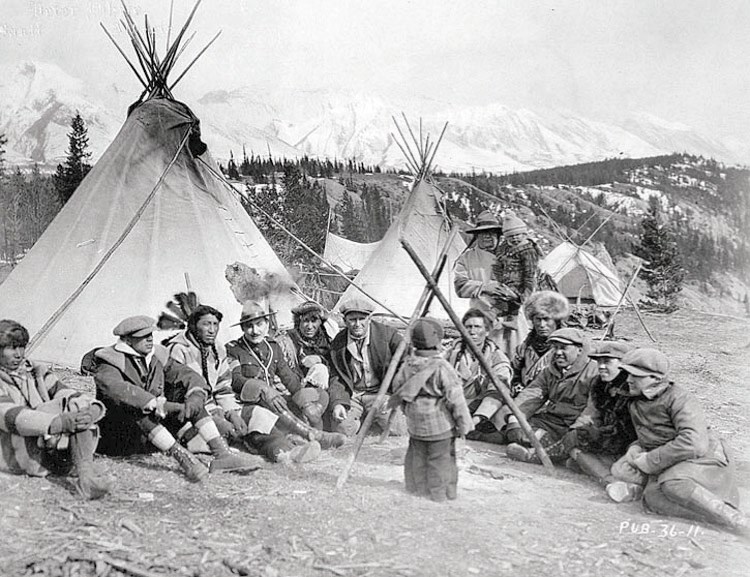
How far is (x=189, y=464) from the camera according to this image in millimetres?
3383

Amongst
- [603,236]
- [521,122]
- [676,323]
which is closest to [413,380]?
[676,323]

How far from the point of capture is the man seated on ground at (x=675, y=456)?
114 inches

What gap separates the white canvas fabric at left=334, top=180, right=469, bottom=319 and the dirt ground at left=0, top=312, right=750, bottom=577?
5.69 meters

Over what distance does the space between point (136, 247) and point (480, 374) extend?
369 cm

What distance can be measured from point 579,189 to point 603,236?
15.6 metres

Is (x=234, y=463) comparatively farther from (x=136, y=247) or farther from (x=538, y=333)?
(x=136, y=247)

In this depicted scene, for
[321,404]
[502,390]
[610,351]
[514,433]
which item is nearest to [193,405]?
[321,404]

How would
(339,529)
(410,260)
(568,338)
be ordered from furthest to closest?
1. (410,260)
2. (568,338)
3. (339,529)

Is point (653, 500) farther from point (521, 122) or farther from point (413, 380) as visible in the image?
point (521, 122)

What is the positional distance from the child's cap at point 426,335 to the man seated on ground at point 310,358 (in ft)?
4.45

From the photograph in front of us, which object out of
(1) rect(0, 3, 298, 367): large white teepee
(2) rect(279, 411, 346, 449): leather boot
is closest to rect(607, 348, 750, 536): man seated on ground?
(2) rect(279, 411, 346, 449): leather boot

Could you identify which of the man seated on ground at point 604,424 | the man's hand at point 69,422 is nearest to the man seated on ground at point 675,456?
the man seated on ground at point 604,424

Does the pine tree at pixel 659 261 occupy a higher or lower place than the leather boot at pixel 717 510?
higher

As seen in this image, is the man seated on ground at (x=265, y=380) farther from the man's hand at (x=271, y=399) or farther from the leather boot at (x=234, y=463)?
the leather boot at (x=234, y=463)
